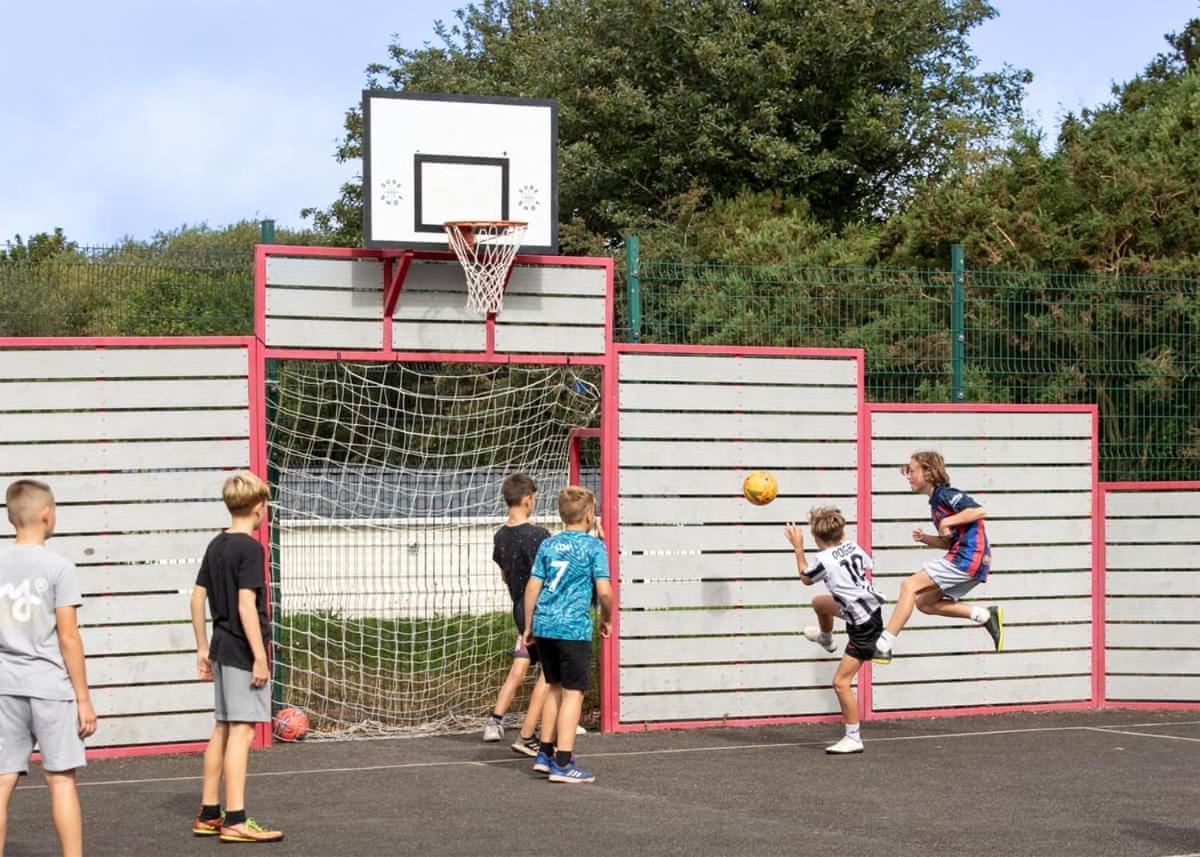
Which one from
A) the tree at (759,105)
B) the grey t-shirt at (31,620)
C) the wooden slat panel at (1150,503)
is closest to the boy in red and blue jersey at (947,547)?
the wooden slat panel at (1150,503)

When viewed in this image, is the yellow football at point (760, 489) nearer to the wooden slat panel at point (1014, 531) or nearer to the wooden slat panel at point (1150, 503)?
the wooden slat panel at point (1014, 531)

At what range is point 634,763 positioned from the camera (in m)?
9.98

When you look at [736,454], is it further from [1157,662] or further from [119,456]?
[119,456]

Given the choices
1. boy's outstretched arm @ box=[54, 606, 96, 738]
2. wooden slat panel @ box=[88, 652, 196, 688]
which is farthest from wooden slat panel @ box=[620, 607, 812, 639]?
boy's outstretched arm @ box=[54, 606, 96, 738]

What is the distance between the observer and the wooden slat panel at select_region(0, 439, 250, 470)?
10.4m

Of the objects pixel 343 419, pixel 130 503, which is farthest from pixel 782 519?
pixel 130 503

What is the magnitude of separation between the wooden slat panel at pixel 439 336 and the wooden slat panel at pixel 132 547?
192cm

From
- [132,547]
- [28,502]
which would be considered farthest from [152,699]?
[28,502]

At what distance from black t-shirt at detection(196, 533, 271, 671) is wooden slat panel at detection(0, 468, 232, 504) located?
3.18 m

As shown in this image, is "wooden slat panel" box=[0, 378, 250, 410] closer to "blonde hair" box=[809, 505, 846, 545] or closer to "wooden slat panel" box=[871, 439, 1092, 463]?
"blonde hair" box=[809, 505, 846, 545]

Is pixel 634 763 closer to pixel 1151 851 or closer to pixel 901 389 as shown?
pixel 1151 851

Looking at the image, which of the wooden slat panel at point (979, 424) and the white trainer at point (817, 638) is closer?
the white trainer at point (817, 638)

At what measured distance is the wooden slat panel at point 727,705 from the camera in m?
11.5

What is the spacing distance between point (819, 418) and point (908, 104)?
2441 centimetres
